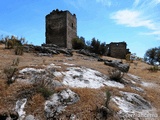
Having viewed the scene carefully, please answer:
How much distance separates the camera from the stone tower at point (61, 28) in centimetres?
2619

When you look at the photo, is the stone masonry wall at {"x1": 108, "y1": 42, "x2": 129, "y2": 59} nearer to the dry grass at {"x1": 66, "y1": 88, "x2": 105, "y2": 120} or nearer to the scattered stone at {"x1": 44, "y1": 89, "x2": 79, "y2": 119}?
the dry grass at {"x1": 66, "y1": 88, "x2": 105, "y2": 120}

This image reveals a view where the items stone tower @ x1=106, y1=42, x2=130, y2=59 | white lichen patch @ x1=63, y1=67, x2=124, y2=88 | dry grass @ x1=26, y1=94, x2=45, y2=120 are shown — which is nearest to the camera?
dry grass @ x1=26, y1=94, x2=45, y2=120

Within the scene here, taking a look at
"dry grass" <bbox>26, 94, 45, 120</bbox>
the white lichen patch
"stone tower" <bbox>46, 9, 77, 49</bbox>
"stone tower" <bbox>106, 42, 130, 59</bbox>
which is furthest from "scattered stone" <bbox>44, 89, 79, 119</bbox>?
"stone tower" <bbox>106, 42, 130, 59</bbox>

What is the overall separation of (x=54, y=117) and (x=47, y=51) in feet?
34.4

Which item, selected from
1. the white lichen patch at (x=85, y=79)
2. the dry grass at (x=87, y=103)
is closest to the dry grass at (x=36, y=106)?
the dry grass at (x=87, y=103)

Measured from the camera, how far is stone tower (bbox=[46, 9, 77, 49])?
2619 cm

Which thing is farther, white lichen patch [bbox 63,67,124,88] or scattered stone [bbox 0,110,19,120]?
white lichen patch [bbox 63,67,124,88]

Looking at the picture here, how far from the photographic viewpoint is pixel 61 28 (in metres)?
26.5

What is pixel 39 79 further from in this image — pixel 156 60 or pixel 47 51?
pixel 156 60

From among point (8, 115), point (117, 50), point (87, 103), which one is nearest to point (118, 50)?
point (117, 50)

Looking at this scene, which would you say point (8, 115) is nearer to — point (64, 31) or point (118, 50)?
point (64, 31)

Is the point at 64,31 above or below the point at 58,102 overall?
above

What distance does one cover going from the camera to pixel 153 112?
268 inches

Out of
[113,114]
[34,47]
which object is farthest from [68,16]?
[113,114]
